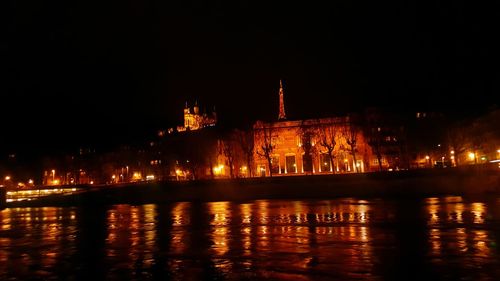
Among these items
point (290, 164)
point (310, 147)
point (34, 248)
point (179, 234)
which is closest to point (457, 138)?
point (310, 147)

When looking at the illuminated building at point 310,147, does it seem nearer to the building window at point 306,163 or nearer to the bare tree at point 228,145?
the building window at point 306,163

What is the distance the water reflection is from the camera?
10.7 metres

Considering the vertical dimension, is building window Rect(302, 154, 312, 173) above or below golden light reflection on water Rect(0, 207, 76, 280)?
above

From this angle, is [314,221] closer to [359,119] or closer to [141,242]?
[141,242]

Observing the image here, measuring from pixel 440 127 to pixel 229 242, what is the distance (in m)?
69.9

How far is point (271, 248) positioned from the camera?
13.8 m

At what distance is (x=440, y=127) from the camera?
78.1 m

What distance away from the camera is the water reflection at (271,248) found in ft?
35.1

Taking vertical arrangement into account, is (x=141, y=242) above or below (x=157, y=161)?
below

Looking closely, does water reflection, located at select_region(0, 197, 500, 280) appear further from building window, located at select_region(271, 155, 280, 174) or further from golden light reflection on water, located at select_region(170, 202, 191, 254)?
building window, located at select_region(271, 155, 280, 174)

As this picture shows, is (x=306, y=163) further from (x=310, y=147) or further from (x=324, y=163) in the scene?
(x=310, y=147)

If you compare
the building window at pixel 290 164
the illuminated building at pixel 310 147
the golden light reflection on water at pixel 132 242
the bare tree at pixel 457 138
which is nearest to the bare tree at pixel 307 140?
the illuminated building at pixel 310 147

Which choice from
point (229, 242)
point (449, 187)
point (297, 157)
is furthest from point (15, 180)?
point (229, 242)

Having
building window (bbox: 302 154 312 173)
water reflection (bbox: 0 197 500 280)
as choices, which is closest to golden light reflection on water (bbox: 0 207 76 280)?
water reflection (bbox: 0 197 500 280)
